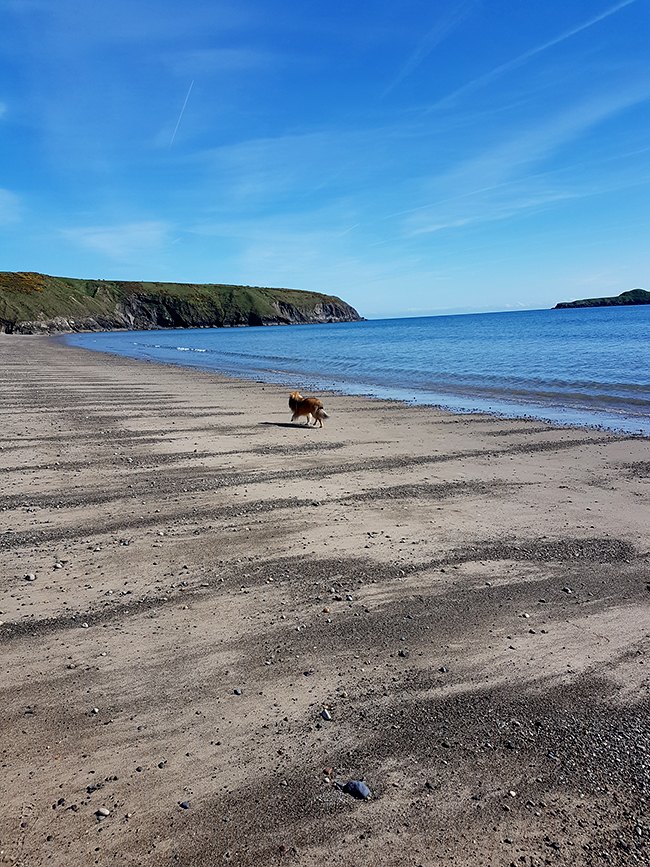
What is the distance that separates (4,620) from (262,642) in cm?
228

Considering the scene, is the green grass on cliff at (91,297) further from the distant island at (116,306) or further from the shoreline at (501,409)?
the shoreline at (501,409)

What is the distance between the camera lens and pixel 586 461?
10109 millimetres

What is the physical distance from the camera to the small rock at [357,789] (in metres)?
2.88

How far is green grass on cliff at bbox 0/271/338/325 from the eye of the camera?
11531 cm

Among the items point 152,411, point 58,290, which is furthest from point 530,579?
point 58,290

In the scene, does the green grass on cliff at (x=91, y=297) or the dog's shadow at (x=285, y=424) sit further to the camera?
the green grass on cliff at (x=91, y=297)

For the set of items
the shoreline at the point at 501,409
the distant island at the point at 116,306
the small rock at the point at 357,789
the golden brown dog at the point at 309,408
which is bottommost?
the small rock at the point at 357,789

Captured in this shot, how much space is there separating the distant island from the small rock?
4908 inches

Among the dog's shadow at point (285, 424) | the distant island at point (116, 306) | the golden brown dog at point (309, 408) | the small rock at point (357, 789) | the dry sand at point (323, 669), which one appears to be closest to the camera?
the dry sand at point (323, 669)

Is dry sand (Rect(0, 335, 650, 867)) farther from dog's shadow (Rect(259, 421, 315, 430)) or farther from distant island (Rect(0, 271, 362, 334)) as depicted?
distant island (Rect(0, 271, 362, 334))

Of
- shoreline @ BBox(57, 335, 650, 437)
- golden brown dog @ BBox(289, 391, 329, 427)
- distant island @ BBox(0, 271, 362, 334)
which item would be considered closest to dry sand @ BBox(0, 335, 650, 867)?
golden brown dog @ BBox(289, 391, 329, 427)

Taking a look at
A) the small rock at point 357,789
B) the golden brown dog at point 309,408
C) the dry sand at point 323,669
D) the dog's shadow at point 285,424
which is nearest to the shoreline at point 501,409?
the golden brown dog at point 309,408

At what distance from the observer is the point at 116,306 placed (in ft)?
508

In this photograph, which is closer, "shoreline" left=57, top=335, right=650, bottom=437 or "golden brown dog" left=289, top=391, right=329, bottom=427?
"golden brown dog" left=289, top=391, right=329, bottom=427
